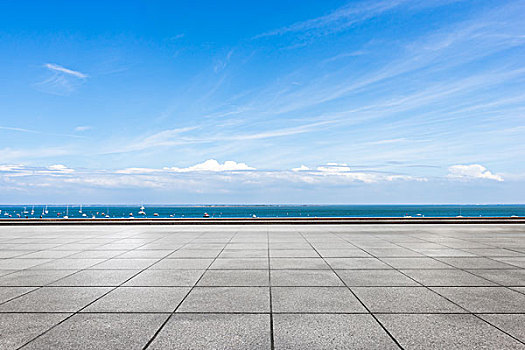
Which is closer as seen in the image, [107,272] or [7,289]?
[7,289]

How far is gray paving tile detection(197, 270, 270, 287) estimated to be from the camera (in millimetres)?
6977

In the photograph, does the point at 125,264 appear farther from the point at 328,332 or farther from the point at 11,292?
the point at 328,332

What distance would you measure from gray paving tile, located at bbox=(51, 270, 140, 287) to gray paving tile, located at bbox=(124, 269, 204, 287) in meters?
0.29

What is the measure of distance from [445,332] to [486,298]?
2.11 m

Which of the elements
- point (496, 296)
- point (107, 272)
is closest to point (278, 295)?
point (496, 296)

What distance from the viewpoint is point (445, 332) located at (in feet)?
14.7

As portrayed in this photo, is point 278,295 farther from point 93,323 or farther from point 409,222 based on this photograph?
point 409,222

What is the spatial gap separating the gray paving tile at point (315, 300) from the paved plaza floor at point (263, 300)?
0.06 ft

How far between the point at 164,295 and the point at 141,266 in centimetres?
304

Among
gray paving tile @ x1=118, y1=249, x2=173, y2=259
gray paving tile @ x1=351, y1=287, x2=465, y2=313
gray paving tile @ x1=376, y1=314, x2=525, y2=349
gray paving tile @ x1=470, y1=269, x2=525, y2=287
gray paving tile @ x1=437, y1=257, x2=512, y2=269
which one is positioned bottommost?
gray paving tile @ x1=376, y1=314, x2=525, y2=349

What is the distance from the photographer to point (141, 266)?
8.85 meters

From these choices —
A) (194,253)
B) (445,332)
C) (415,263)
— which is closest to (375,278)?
(415,263)

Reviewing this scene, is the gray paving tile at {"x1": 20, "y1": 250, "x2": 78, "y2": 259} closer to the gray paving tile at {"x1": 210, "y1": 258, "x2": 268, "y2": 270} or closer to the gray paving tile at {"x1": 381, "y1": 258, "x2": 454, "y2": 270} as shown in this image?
the gray paving tile at {"x1": 210, "y1": 258, "x2": 268, "y2": 270}

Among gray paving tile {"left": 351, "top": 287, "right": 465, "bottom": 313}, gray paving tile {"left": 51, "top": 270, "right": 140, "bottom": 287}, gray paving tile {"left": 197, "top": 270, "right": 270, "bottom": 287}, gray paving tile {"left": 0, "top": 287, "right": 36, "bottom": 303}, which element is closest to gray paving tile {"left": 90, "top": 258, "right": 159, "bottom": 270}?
gray paving tile {"left": 51, "top": 270, "right": 140, "bottom": 287}
